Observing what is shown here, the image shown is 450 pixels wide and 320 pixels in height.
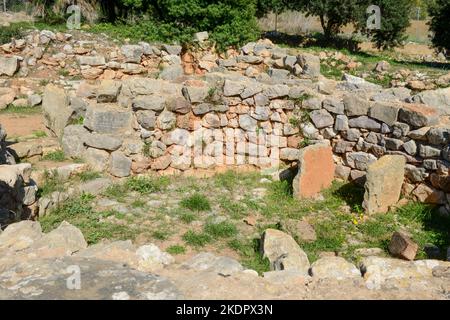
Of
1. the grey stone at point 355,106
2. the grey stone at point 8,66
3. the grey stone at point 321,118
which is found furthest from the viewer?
the grey stone at point 8,66

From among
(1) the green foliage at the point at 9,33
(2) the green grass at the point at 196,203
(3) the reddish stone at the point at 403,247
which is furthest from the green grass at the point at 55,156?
(1) the green foliage at the point at 9,33

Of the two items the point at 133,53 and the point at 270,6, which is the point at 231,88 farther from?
the point at 270,6

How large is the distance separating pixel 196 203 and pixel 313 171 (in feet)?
6.14

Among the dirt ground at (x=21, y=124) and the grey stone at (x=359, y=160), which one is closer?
the grey stone at (x=359, y=160)

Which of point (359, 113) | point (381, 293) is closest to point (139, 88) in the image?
point (359, 113)

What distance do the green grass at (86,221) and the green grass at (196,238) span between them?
25.0 inches

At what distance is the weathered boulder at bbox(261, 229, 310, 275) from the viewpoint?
422 cm

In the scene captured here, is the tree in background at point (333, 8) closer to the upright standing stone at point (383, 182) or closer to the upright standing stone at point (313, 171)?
the upright standing stone at point (313, 171)

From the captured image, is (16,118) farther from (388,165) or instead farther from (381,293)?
(381,293)

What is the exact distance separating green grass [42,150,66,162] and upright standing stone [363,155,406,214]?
4.58 metres

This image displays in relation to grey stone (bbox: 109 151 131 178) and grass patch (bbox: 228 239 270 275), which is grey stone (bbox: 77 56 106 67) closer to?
grey stone (bbox: 109 151 131 178)

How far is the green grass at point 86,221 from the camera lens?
5.27 meters

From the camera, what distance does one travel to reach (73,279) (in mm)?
3107

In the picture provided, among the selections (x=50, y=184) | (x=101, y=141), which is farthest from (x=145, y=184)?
(x=50, y=184)
